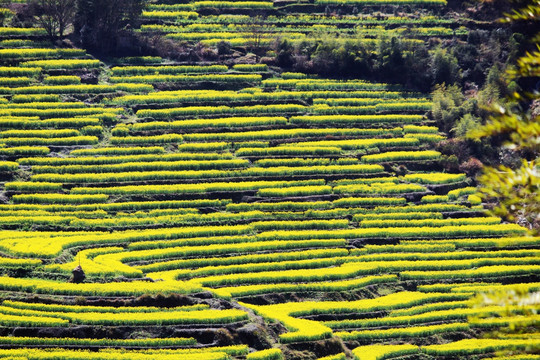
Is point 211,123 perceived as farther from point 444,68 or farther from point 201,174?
point 444,68

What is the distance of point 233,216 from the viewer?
6400 cm

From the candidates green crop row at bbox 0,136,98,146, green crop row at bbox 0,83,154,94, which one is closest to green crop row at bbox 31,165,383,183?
green crop row at bbox 0,136,98,146

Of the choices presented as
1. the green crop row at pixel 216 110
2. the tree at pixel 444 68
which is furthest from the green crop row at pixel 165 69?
the tree at pixel 444 68

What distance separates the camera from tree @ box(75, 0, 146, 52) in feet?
278

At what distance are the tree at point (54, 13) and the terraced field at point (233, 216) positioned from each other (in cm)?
180

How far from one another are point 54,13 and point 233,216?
116 ft


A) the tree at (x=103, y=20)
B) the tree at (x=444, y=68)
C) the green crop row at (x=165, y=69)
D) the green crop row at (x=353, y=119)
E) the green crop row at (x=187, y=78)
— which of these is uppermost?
the tree at (x=103, y=20)

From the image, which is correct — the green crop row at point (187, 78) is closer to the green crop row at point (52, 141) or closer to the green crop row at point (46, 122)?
the green crop row at point (46, 122)

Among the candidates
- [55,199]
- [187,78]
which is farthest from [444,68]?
[55,199]

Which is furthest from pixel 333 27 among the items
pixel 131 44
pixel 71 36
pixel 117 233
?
pixel 117 233

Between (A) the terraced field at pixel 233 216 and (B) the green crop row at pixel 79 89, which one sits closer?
(A) the terraced field at pixel 233 216

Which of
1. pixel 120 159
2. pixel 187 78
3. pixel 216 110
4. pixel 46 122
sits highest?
pixel 187 78

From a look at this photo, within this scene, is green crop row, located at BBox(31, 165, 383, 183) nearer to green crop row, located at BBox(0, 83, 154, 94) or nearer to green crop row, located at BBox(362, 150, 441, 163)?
green crop row, located at BBox(362, 150, 441, 163)

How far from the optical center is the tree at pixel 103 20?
84875 millimetres
